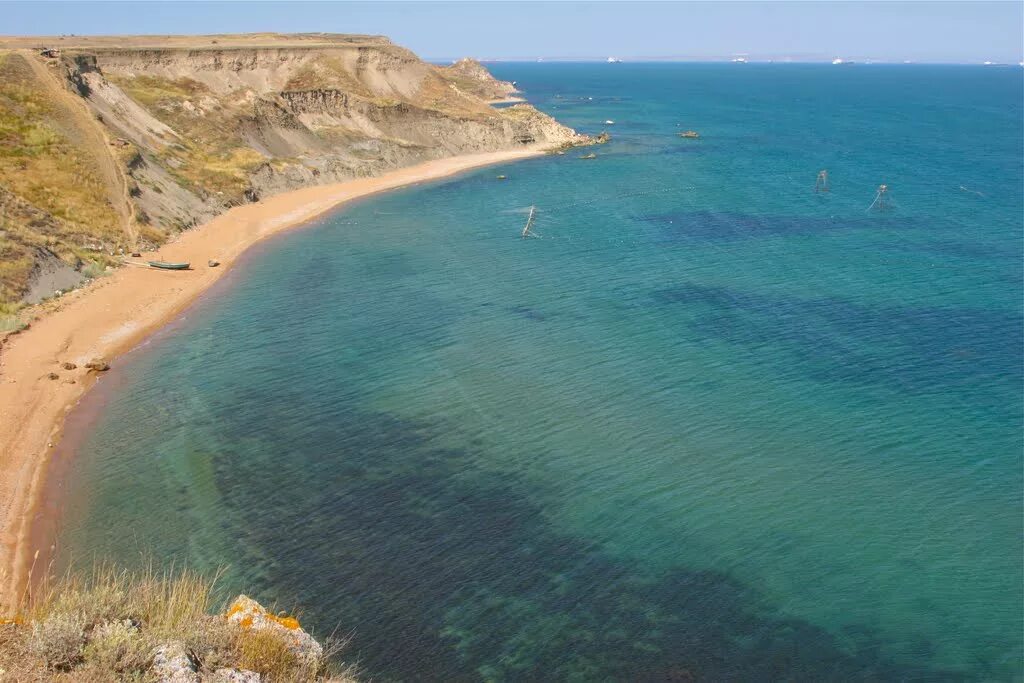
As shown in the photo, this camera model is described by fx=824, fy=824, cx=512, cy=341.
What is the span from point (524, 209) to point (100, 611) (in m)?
65.6

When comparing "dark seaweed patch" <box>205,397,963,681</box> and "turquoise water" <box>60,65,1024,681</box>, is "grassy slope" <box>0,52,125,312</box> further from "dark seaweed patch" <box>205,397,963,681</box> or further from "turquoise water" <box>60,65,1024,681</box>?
"dark seaweed patch" <box>205,397,963,681</box>

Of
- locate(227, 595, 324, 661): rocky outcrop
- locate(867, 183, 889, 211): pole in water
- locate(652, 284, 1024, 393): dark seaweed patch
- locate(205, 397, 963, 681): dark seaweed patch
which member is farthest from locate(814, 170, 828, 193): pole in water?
locate(227, 595, 324, 661): rocky outcrop

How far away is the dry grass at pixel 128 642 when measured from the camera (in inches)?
528

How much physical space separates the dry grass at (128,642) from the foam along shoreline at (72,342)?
398cm

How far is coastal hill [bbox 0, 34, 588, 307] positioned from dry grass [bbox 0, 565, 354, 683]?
33.8 m

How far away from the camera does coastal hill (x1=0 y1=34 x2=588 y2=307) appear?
56.0m

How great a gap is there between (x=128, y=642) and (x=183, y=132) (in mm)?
81706

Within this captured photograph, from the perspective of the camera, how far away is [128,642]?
14188 mm

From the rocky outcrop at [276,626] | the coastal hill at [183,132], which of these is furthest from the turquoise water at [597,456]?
the coastal hill at [183,132]

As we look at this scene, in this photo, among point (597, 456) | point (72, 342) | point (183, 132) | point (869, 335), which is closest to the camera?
point (597, 456)

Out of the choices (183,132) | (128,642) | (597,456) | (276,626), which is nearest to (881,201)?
(597,456)

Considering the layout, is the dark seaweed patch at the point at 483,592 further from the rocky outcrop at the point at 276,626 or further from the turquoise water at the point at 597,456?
the rocky outcrop at the point at 276,626

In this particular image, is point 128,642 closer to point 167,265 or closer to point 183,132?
point 167,265

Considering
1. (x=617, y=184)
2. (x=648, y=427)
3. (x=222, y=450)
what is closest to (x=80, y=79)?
(x=617, y=184)
